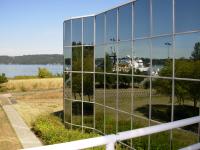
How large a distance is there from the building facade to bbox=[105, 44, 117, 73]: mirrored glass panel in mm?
39

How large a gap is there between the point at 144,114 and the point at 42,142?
18.9ft

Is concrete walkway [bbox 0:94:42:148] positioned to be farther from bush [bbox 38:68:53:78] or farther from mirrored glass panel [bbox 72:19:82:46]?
bush [bbox 38:68:53:78]

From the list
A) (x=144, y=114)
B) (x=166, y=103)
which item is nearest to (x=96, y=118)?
(x=144, y=114)

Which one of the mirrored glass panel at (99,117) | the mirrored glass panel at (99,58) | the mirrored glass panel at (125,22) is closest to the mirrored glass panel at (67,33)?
the mirrored glass panel at (99,58)

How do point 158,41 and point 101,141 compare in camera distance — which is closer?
point 101,141

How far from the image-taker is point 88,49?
1564 centimetres

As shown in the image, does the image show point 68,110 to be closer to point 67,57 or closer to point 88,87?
point 88,87

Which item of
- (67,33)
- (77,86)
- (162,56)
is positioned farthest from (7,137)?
(162,56)

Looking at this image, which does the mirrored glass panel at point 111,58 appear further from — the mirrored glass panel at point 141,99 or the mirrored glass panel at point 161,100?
the mirrored glass panel at point 161,100

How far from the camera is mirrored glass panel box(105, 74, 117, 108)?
13211 mm

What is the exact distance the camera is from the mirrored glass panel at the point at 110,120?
529 inches

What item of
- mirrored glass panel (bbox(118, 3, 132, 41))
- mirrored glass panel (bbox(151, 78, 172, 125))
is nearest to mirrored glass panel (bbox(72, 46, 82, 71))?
mirrored glass panel (bbox(118, 3, 132, 41))

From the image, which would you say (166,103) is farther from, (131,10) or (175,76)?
(131,10)

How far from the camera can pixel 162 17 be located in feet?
32.0
